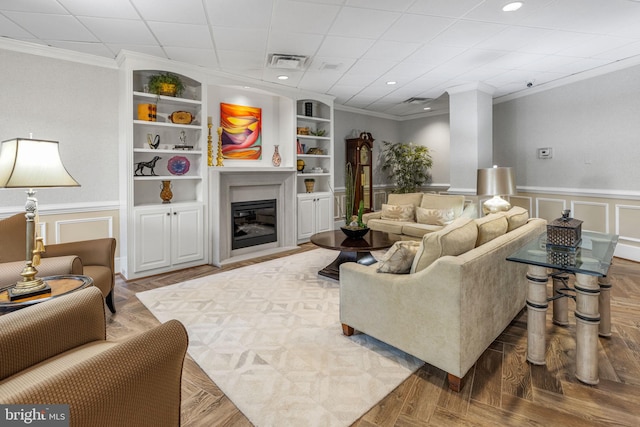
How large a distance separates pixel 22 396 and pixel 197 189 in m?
4.14

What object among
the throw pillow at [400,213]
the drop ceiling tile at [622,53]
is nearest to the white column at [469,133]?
the throw pillow at [400,213]

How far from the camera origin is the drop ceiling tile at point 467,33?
10.5 feet

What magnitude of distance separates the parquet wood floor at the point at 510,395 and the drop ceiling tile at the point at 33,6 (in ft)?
9.74

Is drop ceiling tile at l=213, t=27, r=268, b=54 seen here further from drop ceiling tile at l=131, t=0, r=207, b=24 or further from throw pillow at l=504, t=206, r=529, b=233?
throw pillow at l=504, t=206, r=529, b=233

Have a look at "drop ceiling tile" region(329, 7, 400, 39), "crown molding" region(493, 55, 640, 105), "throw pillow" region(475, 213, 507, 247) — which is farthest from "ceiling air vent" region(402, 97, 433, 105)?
"throw pillow" region(475, 213, 507, 247)

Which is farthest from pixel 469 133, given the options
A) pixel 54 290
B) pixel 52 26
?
pixel 54 290

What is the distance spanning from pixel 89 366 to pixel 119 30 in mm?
3408

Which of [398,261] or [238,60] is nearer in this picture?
[398,261]

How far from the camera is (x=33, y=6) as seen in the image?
274cm

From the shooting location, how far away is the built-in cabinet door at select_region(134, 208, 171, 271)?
4.02 metres

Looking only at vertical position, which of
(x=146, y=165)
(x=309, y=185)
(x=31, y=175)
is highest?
(x=146, y=165)

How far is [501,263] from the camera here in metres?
2.20

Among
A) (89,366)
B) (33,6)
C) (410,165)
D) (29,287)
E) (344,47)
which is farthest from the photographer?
(410,165)

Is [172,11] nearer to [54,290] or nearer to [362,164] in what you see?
[54,290]
